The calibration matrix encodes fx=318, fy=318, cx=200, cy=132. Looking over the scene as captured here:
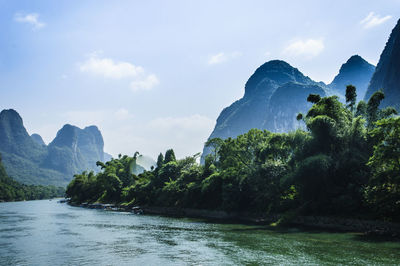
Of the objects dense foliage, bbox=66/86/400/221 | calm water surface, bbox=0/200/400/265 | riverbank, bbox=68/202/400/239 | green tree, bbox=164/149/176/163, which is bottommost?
calm water surface, bbox=0/200/400/265

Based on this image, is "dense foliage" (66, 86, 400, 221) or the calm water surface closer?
the calm water surface

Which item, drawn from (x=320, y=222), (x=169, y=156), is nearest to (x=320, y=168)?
(x=320, y=222)

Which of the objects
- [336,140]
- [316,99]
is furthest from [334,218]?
[316,99]

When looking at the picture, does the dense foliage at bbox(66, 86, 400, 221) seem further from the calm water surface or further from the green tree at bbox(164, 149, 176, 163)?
the green tree at bbox(164, 149, 176, 163)

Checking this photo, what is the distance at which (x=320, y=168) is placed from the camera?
1576 inches

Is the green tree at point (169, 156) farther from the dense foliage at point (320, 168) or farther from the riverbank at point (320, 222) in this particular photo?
the riverbank at point (320, 222)

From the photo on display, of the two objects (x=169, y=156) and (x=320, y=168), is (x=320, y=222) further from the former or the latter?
(x=169, y=156)

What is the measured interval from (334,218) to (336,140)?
34.5 feet

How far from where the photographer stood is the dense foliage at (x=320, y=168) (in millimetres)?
33125

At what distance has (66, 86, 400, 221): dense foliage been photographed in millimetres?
33125

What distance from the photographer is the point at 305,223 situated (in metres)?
44.0

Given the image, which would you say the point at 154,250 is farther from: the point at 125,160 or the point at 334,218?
the point at 125,160

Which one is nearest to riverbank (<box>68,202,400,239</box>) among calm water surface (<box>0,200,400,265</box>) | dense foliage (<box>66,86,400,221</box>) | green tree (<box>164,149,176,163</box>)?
dense foliage (<box>66,86,400,221</box>)

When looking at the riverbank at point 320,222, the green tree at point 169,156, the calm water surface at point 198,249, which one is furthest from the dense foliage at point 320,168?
the green tree at point 169,156
